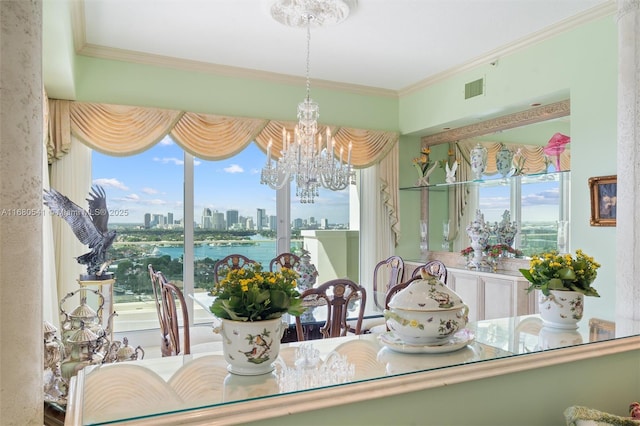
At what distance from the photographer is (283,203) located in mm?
5016

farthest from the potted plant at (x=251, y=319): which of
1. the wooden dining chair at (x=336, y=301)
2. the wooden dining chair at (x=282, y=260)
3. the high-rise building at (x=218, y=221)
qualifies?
the high-rise building at (x=218, y=221)

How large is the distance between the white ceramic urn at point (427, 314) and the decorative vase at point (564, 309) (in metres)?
0.52

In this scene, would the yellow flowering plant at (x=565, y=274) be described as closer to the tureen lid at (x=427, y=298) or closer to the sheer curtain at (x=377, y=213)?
the tureen lid at (x=427, y=298)

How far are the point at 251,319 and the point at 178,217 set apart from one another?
3644 millimetres

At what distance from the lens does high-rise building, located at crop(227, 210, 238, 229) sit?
15.8ft

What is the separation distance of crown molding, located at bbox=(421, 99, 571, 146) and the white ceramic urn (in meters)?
3.10

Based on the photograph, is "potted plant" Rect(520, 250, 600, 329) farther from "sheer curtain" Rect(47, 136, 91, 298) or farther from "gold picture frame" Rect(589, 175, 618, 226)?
"sheer curtain" Rect(47, 136, 91, 298)

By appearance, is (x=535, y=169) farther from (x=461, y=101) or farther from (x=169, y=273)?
(x=169, y=273)

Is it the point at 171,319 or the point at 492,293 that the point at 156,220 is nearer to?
the point at 171,319

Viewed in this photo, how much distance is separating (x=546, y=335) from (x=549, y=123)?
2.94 meters

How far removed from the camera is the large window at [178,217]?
175 inches

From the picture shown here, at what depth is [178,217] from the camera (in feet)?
15.1

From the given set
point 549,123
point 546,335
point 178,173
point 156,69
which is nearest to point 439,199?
point 549,123

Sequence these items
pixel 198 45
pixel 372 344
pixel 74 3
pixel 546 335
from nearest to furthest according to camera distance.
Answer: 1. pixel 372 344
2. pixel 546 335
3. pixel 74 3
4. pixel 198 45
